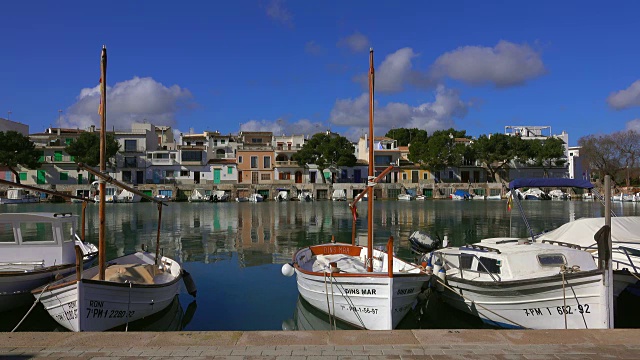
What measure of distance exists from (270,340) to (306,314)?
5792 mm

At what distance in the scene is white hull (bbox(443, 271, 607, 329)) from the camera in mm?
9930

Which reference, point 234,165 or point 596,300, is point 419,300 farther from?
point 234,165

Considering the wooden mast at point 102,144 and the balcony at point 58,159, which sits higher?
the balcony at point 58,159

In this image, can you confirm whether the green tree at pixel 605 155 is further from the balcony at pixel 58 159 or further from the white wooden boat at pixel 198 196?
Answer: the balcony at pixel 58 159

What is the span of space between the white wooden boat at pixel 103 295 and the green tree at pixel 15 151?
6870 cm

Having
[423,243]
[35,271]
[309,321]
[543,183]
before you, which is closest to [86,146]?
[423,243]

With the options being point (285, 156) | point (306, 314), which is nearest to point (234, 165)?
point (285, 156)

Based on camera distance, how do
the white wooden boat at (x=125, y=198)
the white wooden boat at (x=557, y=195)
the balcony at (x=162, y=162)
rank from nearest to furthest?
1. the white wooden boat at (x=125, y=198)
2. the balcony at (x=162, y=162)
3. the white wooden boat at (x=557, y=195)

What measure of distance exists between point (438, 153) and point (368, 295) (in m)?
72.4

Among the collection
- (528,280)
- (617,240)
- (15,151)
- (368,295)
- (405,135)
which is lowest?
(368,295)

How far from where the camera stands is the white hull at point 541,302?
32.6ft

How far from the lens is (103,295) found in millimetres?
10328

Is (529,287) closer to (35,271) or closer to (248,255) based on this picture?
(35,271)

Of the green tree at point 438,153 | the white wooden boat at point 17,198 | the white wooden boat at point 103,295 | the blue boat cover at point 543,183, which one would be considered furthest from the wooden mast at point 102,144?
the green tree at point 438,153
